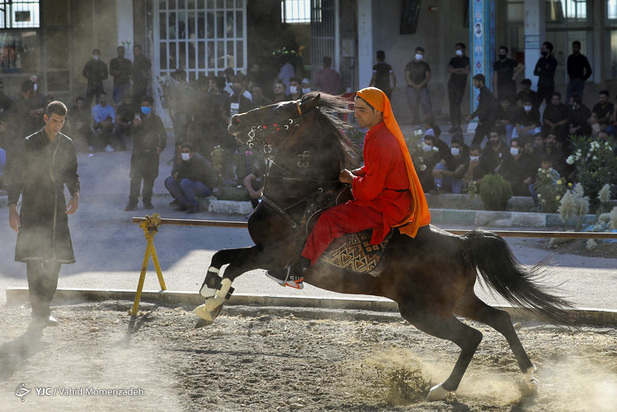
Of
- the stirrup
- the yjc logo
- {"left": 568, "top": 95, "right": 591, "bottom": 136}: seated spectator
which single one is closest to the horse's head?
the stirrup

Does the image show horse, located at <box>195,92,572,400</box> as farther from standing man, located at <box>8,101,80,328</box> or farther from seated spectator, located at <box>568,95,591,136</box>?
seated spectator, located at <box>568,95,591,136</box>

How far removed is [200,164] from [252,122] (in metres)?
8.05

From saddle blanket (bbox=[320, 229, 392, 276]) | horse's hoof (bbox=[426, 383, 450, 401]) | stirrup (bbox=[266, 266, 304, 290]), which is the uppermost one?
saddle blanket (bbox=[320, 229, 392, 276])

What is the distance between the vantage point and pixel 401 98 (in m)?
19.4

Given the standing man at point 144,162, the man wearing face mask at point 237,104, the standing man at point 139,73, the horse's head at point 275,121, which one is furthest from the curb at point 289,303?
the standing man at point 139,73

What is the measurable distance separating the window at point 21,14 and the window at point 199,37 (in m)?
3.49

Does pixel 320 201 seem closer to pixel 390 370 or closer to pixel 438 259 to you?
pixel 438 259

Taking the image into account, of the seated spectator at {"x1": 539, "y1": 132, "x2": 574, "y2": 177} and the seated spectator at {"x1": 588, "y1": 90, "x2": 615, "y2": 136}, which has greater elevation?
the seated spectator at {"x1": 588, "y1": 90, "x2": 615, "y2": 136}

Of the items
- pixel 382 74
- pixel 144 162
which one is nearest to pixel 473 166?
pixel 382 74

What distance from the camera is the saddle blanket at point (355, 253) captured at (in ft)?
17.5

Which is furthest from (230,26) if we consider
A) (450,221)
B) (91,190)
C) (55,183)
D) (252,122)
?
(252,122)

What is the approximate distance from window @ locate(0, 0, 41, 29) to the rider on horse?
17.2 m

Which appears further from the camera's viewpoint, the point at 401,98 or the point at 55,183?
the point at 401,98

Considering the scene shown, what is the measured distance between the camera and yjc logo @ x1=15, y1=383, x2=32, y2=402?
17.4ft
